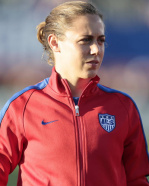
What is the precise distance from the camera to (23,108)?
1.47 m

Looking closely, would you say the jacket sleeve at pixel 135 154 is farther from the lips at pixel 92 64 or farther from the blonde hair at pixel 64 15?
the blonde hair at pixel 64 15

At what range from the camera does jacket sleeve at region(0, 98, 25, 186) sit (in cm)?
142

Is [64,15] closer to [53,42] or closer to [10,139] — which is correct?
[53,42]

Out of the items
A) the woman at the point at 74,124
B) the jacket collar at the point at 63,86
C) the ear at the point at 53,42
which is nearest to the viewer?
the woman at the point at 74,124

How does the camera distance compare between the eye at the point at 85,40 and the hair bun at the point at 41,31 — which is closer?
the eye at the point at 85,40

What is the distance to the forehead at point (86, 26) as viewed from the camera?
4.83 feet

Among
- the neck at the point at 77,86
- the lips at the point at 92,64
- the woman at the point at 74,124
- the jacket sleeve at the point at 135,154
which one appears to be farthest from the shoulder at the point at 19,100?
the jacket sleeve at the point at 135,154

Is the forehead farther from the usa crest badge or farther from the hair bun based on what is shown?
the usa crest badge

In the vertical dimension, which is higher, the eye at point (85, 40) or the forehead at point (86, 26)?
the forehead at point (86, 26)

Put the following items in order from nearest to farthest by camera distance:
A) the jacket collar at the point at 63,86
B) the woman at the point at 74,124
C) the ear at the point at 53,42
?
the woman at the point at 74,124 < the jacket collar at the point at 63,86 < the ear at the point at 53,42

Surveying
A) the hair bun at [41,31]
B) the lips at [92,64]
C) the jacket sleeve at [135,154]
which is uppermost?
the hair bun at [41,31]

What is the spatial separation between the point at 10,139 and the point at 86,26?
1.82 ft

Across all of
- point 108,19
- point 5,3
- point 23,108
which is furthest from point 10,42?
point 23,108

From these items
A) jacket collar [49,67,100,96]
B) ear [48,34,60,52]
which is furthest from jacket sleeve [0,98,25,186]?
ear [48,34,60,52]
